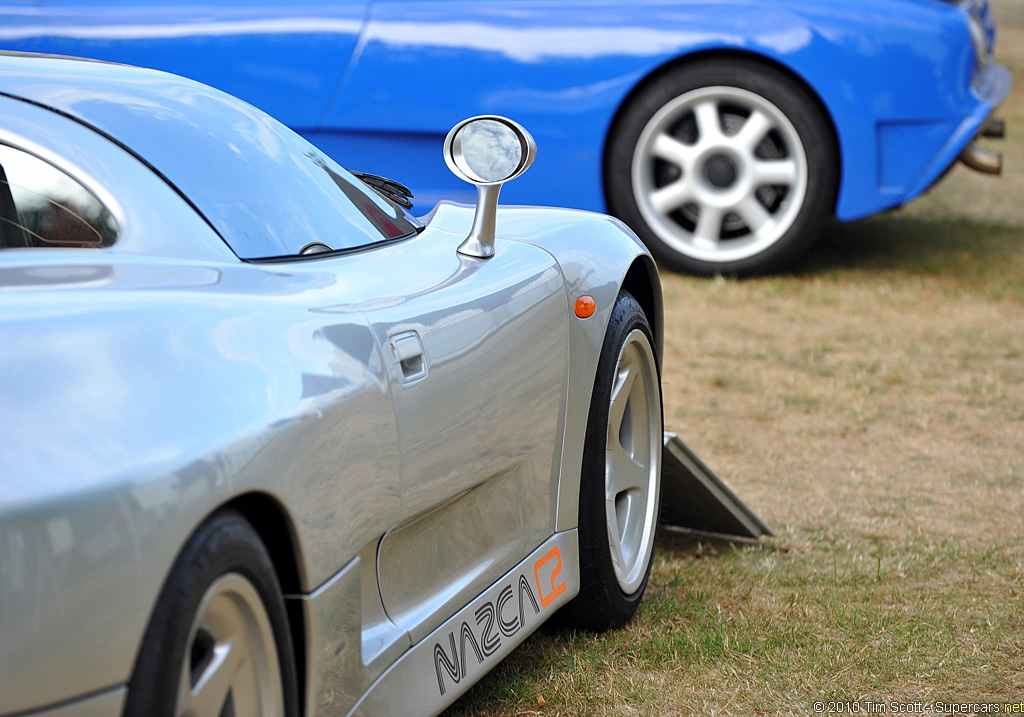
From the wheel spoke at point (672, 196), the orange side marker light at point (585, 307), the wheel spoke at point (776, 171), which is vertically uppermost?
the orange side marker light at point (585, 307)

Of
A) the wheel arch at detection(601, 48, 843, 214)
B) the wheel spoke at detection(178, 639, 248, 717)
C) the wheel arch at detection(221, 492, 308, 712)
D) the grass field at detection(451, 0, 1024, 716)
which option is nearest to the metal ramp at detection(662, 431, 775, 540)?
the grass field at detection(451, 0, 1024, 716)

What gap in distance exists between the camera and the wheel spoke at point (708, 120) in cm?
593

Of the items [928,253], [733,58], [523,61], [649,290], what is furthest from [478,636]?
[928,253]

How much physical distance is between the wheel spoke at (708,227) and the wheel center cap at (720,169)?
0.47ft

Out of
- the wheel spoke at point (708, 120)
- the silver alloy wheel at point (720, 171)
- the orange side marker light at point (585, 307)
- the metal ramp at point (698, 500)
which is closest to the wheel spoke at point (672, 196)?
the silver alloy wheel at point (720, 171)

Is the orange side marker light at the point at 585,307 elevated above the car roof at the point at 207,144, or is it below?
below

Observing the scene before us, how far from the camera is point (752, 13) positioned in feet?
19.3

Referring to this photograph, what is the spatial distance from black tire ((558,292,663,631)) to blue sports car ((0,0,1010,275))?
3.10 m

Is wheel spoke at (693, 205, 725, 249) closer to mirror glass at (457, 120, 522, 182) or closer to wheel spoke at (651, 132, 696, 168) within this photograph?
wheel spoke at (651, 132, 696, 168)

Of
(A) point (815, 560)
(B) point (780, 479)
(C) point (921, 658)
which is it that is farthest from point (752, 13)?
(C) point (921, 658)

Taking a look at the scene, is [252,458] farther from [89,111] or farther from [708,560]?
[708,560]

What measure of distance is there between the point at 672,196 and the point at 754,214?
0.41 metres

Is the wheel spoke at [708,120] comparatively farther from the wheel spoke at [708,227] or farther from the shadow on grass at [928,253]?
the shadow on grass at [928,253]

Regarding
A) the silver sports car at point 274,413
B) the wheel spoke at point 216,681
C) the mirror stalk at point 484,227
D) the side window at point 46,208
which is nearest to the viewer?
the silver sports car at point 274,413
